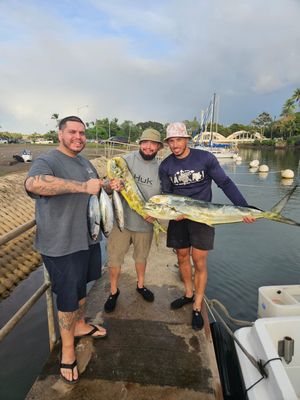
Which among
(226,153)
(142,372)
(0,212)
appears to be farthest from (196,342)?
(226,153)

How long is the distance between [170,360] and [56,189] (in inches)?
89.8

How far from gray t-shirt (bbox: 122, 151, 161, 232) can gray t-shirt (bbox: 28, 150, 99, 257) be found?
3.93 feet

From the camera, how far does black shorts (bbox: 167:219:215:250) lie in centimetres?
393

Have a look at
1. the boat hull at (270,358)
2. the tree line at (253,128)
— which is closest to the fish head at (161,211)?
the boat hull at (270,358)

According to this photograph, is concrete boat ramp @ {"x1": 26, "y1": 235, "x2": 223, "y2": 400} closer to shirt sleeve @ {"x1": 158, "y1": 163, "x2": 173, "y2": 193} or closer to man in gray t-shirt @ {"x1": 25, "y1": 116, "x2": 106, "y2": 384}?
man in gray t-shirt @ {"x1": 25, "y1": 116, "x2": 106, "y2": 384}

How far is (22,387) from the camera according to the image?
15.3 feet

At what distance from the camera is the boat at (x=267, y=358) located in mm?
2729

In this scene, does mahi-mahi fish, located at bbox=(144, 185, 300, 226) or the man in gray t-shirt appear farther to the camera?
mahi-mahi fish, located at bbox=(144, 185, 300, 226)

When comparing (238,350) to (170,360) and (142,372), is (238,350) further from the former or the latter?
(142,372)

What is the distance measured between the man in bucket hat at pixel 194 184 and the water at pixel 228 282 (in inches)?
125

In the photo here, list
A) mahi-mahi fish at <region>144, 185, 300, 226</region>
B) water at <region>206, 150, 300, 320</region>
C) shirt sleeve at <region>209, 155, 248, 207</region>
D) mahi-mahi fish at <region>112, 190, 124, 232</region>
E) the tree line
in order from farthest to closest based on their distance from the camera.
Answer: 1. the tree line
2. water at <region>206, 150, 300, 320</region>
3. shirt sleeve at <region>209, 155, 248, 207</region>
4. mahi-mahi fish at <region>144, 185, 300, 226</region>
5. mahi-mahi fish at <region>112, 190, 124, 232</region>

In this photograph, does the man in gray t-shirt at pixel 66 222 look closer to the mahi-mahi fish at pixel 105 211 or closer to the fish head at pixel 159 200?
the mahi-mahi fish at pixel 105 211

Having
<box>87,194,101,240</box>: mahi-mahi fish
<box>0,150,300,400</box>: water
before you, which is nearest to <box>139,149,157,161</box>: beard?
<box>87,194,101,240</box>: mahi-mahi fish

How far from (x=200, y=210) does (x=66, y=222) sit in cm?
167
